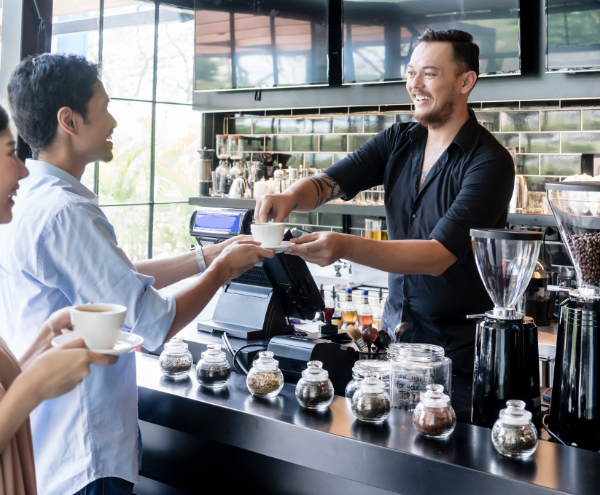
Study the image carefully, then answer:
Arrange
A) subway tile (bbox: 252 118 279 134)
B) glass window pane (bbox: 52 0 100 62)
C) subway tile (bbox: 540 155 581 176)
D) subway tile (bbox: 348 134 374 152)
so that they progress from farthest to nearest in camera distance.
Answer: glass window pane (bbox: 52 0 100 62)
subway tile (bbox: 252 118 279 134)
subway tile (bbox: 348 134 374 152)
subway tile (bbox: 540 155 581 176)

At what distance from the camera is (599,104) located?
386 centimetres

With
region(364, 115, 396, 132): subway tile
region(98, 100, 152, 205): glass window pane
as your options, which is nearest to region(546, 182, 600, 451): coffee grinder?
region(364, 115, 396, 132): subway tile

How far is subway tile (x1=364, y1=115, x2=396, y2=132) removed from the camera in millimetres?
4691

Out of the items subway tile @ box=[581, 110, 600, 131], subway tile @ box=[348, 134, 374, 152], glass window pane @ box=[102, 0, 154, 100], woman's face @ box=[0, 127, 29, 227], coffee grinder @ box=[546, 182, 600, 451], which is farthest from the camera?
glass window pane @ box=[102, 0, 154, 100]

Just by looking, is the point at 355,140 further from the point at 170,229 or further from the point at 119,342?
the point at 119,342

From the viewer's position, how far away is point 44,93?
1.47 m

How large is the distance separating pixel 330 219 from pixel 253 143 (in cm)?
93

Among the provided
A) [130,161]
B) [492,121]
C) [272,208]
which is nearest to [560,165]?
[492,121]

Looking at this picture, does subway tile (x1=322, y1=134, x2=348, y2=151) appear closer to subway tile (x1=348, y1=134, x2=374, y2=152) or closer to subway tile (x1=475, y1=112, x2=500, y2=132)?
subway tile (x1=348, y1=134, x2=374, y2=152)

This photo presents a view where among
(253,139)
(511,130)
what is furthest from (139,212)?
(511,130)

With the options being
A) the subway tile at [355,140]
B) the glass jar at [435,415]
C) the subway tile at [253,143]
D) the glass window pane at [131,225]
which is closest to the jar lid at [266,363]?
the glass jar at [435,415]

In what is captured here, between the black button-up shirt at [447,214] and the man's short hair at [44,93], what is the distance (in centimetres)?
111

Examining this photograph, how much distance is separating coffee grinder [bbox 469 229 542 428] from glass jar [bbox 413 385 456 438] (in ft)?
0.41

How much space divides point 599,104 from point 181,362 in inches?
123
